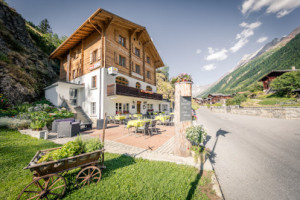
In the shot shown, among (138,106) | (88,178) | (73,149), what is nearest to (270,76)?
(138,106)

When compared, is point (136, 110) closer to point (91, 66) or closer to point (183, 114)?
point (91, 66)

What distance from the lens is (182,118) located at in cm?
452

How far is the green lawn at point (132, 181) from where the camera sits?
2.60 m

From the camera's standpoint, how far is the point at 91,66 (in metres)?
14.2

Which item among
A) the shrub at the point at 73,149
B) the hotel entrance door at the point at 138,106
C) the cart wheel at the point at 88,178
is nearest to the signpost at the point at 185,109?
the shrub at the point at 73,149

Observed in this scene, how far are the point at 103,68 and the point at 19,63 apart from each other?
12.3 meters

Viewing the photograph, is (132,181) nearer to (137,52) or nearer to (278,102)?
(137,52)

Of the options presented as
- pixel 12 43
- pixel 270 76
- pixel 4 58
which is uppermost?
pixel 270 76

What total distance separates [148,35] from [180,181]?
2104cm

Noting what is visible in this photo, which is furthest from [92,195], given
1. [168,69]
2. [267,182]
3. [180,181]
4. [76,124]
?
[168,69]

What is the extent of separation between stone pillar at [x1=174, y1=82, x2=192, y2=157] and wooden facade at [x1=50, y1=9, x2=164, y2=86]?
11.3 m

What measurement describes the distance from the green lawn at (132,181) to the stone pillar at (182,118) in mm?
806

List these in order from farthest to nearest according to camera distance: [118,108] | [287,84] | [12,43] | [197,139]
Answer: [287,84] < [12,43] < [118,108] < [197,139]

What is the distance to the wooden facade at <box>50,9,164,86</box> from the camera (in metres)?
13.3
